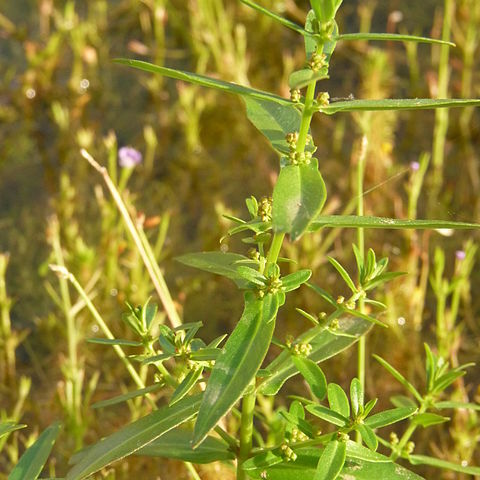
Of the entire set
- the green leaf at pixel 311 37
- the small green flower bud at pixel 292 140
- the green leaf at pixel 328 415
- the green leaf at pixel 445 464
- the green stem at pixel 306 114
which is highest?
the green leaf at pixel 311 37

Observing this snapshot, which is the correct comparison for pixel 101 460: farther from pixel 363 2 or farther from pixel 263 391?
pixel 363 2

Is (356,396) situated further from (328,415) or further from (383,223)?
(383,223)

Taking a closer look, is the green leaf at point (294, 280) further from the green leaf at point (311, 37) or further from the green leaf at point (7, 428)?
the green leaf at point (7, 428)

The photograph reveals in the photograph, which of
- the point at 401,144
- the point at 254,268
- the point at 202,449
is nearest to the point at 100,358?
the point at 202,449

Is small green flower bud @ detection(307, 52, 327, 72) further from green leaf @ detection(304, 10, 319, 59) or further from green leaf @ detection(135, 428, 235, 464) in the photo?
green leaf @ detection(135, 428, 235, 464)

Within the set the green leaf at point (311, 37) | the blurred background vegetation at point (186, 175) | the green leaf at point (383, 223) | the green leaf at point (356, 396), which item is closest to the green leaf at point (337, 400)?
the green leaf at point (356, 396)

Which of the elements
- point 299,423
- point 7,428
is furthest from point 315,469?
point 7,428
